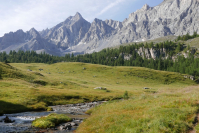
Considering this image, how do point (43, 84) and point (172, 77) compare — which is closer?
point (43, 84)

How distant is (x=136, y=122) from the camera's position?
16406 millimetres

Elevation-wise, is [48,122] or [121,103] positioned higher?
[121,103]

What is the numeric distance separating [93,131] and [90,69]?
11460 cm

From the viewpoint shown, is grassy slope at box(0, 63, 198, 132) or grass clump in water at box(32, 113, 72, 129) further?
grass clump in water at box(32, 113, 72, 129)

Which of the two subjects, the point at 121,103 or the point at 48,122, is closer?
the point at 48,122

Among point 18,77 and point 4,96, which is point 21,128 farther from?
point 18,77

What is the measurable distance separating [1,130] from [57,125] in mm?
7414

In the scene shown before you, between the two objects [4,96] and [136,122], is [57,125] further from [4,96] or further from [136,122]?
[4,96]

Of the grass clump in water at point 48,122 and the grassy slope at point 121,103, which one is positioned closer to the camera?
the grassy slope at point 121,103

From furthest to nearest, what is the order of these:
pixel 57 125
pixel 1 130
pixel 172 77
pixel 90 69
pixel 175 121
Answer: pixel 90 69
pixel 172 77
pixel 57 125
pixel 1 130
pixel 175 121

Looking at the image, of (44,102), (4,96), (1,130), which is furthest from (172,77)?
(1,130)

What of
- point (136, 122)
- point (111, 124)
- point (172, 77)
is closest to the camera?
point (136, 122)

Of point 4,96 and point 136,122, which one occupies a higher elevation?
point 136,122

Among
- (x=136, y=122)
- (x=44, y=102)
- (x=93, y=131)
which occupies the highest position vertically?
(x=136, y=122)
